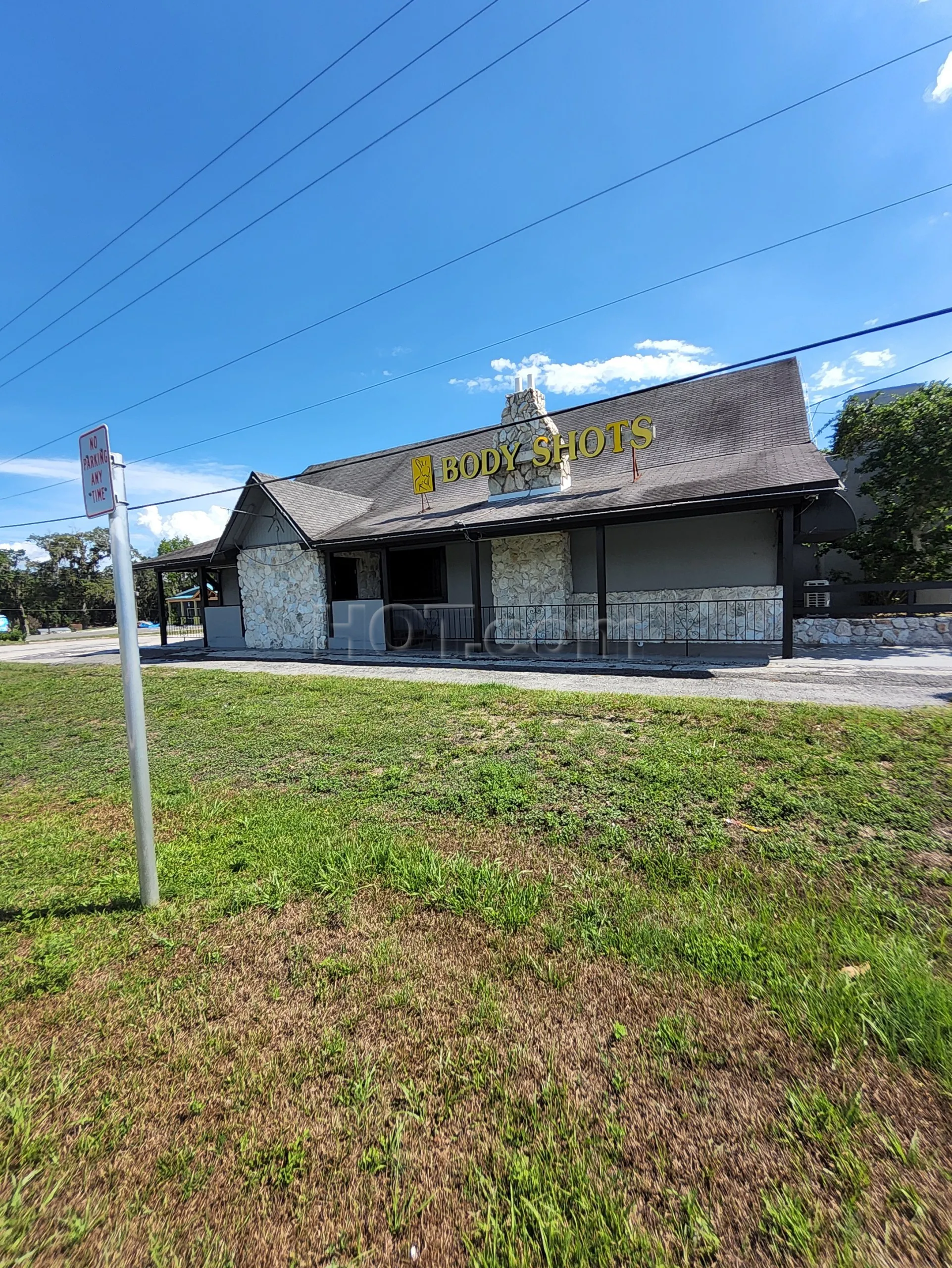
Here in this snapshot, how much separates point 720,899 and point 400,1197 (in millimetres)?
1925

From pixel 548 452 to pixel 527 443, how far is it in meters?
0.63

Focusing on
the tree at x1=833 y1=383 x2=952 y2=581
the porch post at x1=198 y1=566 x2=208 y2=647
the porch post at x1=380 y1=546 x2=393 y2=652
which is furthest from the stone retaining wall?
the porch post at x1=198 y1=566 x2=208 y2=647

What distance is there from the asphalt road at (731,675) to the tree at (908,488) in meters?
5.46

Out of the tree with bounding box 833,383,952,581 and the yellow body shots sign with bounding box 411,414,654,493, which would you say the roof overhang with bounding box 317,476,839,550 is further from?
the tree with bounding box 833,383,952,581

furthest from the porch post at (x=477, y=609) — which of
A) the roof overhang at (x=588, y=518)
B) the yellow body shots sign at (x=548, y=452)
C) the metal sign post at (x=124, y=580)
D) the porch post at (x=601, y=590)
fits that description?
the metal sign post at (x=124, y=580)

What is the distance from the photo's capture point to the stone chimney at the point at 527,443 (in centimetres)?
1334

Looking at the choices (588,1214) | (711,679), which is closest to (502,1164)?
(588,1214)

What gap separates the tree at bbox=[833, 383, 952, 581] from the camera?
13656 millimetres

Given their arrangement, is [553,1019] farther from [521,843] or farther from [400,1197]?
[521,843]

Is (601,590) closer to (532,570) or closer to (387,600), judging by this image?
(532,570)

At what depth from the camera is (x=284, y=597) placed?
1606 centimetres

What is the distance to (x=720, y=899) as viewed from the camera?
2.74 metres

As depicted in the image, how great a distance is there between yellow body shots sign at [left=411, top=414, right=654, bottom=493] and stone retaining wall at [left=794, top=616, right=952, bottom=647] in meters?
5.74

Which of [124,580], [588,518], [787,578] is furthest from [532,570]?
[124,580]
